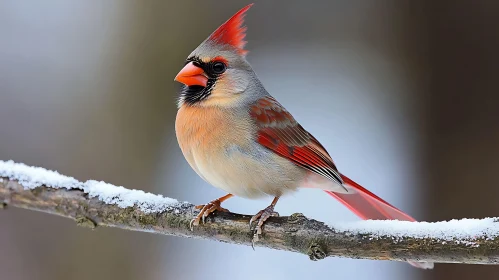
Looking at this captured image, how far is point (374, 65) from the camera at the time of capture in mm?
3150

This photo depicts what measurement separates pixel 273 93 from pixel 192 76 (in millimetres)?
1404

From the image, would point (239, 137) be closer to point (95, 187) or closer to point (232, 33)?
point (232, 33)

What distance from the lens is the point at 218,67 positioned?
1677 mm

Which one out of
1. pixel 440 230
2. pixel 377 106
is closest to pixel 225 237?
pixel 440 230

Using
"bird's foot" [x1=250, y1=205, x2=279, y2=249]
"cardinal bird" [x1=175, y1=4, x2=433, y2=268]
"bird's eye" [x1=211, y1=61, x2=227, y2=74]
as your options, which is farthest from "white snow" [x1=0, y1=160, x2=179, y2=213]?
"bird's eye" [x1=211, y1=61, x2=227, y2=74]

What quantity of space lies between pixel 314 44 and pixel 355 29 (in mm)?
234

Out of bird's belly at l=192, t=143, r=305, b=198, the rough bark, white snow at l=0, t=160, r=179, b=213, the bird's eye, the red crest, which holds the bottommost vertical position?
the rough bark

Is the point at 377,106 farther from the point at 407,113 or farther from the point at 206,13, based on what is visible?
the point at 206,13

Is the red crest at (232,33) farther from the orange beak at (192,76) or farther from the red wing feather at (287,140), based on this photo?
the red wing feather at (287,140)

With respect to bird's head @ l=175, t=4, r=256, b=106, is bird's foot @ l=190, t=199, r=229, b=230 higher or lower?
lower

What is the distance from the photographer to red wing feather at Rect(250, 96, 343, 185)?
65.3 inches

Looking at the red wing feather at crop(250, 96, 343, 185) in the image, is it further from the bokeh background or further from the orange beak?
the bokeh background

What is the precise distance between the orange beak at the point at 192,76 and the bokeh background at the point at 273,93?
102cm

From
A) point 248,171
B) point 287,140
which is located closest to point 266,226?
point 248,171
